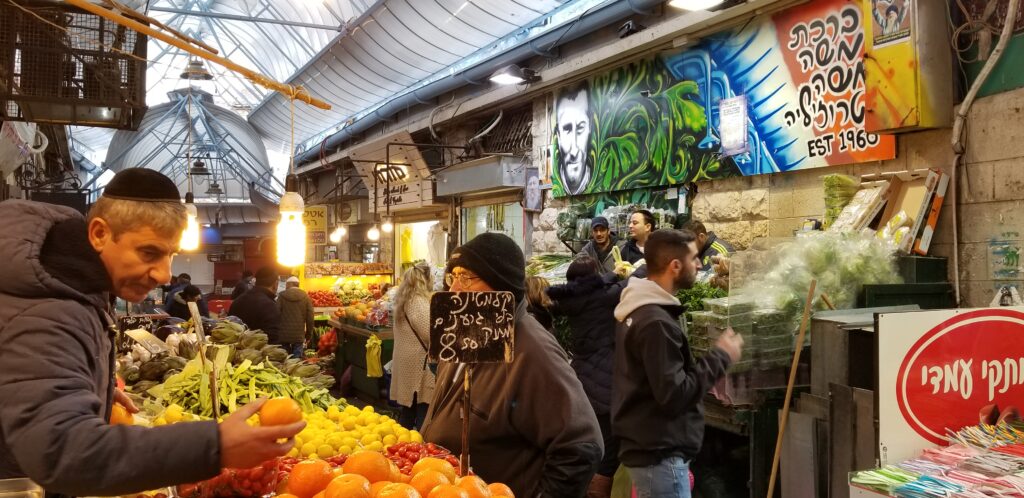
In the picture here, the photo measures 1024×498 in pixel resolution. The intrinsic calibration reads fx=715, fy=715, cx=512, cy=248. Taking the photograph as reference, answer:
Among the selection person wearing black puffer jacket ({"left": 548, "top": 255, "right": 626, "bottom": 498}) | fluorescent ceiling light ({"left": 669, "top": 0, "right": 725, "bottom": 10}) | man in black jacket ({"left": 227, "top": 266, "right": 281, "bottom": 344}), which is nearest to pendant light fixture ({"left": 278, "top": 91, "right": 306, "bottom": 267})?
person wearing black puffer jacket ({"left": 548, "top": 255, "right": 626, "bottom": 498})

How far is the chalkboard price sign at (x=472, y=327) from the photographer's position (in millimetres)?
2535

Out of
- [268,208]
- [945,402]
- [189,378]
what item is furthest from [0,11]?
[268,208]

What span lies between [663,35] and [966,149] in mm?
3234

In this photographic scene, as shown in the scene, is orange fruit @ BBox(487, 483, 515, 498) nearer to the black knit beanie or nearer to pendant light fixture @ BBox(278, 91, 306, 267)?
the black knit beanie

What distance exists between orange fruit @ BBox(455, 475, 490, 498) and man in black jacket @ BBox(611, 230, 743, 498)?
1528 mm

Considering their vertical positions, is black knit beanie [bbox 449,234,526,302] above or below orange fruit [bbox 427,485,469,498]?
above

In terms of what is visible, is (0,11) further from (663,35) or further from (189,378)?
(663,35)

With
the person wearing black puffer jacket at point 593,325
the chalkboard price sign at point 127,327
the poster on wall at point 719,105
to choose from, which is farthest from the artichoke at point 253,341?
the poster on wall at point 719,105

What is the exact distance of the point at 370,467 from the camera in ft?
7.49

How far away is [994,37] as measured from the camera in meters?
4.93

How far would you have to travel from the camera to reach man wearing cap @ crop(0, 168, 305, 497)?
57.1 inches

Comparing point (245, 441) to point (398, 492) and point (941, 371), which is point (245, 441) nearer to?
point (398, 492)

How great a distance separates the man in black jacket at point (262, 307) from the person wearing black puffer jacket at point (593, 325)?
14.8 feet

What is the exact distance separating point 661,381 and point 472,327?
4.30ft
